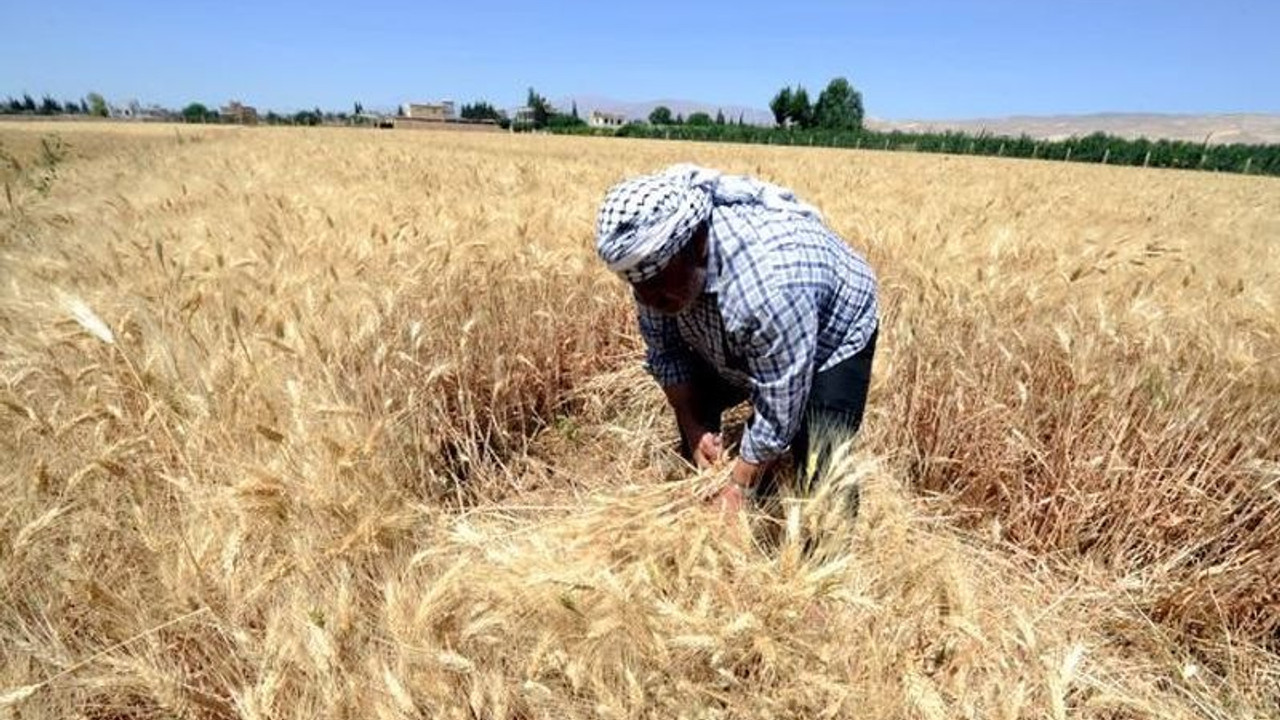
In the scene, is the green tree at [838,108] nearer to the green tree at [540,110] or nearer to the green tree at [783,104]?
the green tree at [783,104]

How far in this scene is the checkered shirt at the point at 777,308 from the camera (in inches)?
67.4

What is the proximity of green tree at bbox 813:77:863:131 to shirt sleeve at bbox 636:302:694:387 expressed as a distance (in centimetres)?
9942

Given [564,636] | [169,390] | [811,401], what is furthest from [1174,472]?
[169,390]

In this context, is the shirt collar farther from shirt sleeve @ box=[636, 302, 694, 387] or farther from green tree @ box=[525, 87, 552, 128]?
green tree @ box=[525, 87, 552, 128]

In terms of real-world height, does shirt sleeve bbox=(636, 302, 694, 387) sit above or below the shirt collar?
below

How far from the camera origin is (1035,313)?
10.5ft

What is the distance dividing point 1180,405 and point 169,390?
3524mm

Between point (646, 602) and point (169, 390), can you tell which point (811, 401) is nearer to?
point (646, 602)

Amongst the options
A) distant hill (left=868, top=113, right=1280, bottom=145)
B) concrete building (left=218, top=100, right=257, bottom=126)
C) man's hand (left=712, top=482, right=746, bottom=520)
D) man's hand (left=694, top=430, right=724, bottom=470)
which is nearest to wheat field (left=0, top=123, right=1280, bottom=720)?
man's hand (left=712, top=482, right=746, bottom=520)

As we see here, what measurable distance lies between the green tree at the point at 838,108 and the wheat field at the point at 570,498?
9842cm

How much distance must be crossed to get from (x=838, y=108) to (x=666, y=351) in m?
105

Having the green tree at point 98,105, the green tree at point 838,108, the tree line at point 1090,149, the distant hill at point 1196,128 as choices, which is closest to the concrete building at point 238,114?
the green tree at point 98,105

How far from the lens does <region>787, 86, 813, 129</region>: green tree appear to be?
304 feet

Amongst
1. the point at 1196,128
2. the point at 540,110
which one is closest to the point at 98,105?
the point at 540,110
